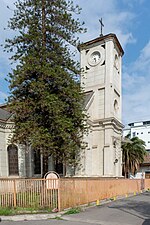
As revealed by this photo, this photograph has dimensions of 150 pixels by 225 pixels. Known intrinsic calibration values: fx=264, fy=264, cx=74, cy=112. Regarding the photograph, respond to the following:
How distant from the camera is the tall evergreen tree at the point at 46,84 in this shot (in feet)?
55.0

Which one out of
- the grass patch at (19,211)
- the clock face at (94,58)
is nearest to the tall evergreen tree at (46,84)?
the grass patch at (19,211)

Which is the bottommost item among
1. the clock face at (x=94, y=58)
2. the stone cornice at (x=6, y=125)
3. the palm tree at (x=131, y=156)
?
the palm tree at (x=131, y=156)

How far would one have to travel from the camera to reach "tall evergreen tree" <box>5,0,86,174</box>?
16766mm

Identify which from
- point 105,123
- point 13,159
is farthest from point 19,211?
point 105,123

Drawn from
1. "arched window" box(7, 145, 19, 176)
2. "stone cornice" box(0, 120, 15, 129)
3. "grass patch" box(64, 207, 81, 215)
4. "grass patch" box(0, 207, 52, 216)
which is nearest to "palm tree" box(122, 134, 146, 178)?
"arched window" box(7, 145, 19, 176)

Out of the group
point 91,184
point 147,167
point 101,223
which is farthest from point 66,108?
point 147,167

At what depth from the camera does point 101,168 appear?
29.3m

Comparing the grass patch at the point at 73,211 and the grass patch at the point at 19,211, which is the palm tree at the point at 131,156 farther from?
the grass patch at the point at 19,211

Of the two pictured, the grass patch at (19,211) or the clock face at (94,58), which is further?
the clock face at (94,58)

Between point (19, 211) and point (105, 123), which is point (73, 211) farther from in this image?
point (105, 123)

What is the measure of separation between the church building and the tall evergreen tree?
25.4ft

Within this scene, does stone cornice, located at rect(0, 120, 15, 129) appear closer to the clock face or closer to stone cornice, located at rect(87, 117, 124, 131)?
stone cornice, located at rect(87, 117, 124, 131)

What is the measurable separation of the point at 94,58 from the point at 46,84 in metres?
16.3

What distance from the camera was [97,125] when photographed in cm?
3022
